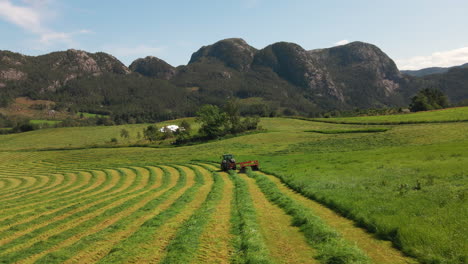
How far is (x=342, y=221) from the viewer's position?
45.8 ft

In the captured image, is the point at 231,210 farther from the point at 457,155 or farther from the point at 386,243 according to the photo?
the point at 457,155

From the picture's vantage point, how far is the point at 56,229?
16406mm

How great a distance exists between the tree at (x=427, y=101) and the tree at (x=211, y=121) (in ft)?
277

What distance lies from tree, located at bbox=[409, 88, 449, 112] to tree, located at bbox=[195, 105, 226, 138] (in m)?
84.3

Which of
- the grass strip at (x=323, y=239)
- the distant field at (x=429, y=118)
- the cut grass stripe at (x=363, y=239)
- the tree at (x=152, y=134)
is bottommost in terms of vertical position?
the cut grass stripe at (x=363, y=239)

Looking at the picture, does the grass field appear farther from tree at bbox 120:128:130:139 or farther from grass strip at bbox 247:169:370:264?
tree at bbox 120:128:130:139

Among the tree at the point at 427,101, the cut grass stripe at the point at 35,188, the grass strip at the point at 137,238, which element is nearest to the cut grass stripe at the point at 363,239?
the grass strip at the point at 137,238

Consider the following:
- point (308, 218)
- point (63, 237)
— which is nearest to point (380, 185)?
point (308, 218)

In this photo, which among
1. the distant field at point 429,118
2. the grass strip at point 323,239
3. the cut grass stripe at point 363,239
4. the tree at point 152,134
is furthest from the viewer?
the tree at point 152,134

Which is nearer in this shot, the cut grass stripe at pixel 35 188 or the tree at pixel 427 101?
the cut grass stripe at pixel 35 188

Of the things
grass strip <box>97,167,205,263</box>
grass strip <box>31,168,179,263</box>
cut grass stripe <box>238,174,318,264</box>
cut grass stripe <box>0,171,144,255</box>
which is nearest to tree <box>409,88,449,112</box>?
cut grass stripe <box>238,174,318,264</box>

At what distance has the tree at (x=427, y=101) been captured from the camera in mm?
123706

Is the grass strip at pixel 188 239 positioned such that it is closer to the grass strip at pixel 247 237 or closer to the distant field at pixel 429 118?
the grass strip at pixel 247 237

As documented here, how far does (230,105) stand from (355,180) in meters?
88.5
